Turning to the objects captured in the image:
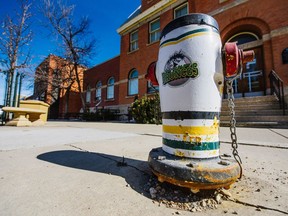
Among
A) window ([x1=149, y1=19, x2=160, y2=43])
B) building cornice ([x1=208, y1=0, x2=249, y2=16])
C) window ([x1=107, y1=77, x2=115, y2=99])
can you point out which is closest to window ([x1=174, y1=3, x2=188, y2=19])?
window ([x1=149, y1=19, x2=160, y2=43])

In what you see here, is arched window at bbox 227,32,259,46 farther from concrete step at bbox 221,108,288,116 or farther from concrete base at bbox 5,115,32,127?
concrete base at bbox 5,115,32,127

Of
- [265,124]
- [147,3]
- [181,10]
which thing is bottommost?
[265,124]

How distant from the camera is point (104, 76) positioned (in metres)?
17.4

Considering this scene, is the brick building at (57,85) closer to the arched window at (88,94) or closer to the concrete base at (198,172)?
the arched window at (88,94)

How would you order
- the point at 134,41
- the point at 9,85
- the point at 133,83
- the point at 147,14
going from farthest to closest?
the point at 134,41
the point at 133,83
the point at 147,14
the point at 9,85

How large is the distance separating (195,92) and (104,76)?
680 inches

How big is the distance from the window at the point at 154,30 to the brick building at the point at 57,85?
8.98 meters

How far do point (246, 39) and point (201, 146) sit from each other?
9.96 metres

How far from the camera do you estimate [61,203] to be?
856 mm

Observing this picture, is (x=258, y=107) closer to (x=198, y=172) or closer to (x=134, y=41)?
(x=198, y=172)

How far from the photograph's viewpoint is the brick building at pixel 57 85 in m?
16.9

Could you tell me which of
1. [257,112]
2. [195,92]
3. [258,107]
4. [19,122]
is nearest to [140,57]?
[258,107]

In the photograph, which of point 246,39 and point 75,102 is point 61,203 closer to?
point 246,39

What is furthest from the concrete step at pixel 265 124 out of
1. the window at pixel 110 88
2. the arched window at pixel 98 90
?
the arched window at pixel 98 90
